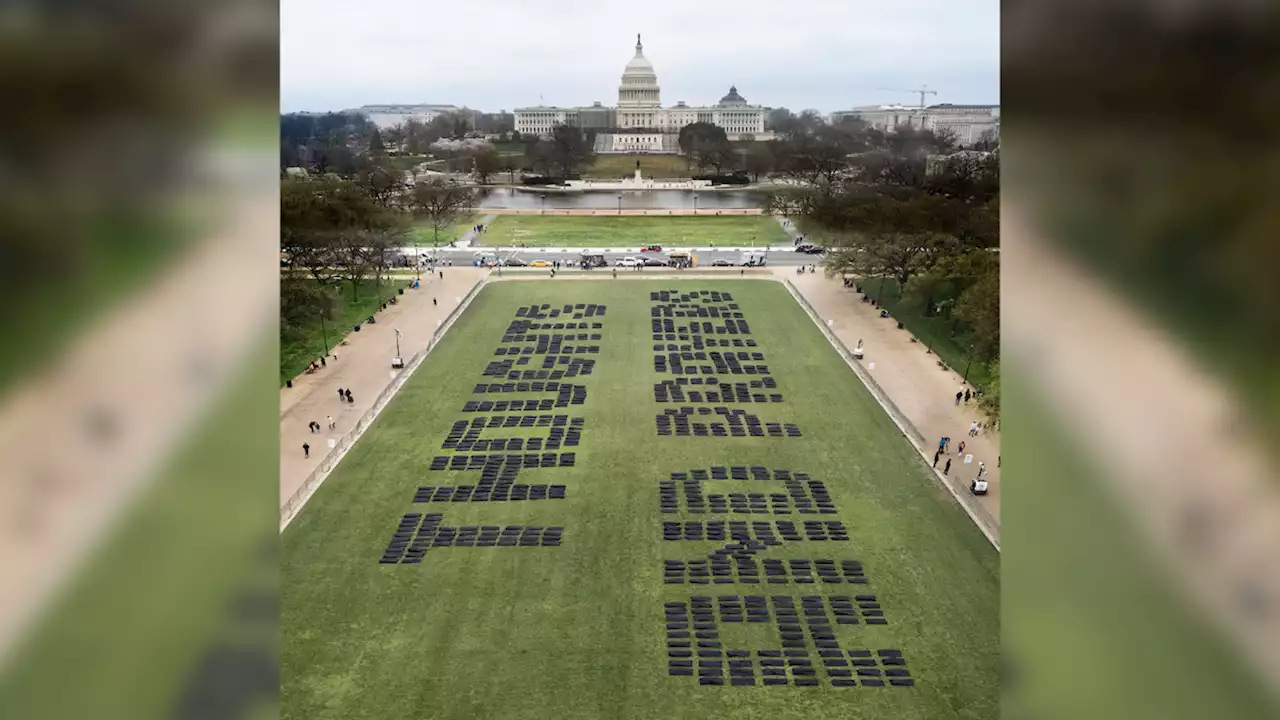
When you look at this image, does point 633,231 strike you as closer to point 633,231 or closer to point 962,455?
point 633,231

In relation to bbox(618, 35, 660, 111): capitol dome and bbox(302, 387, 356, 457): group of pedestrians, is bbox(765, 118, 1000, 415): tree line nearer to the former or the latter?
bbox(302, 387, 356, 457): group of pedestrians

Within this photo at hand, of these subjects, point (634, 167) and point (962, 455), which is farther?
point (634, 167)

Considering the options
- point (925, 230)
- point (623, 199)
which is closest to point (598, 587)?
point (925, 230)

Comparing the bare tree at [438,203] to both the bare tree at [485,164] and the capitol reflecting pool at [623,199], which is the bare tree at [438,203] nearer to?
the capitol reflecting pool at [623,199]

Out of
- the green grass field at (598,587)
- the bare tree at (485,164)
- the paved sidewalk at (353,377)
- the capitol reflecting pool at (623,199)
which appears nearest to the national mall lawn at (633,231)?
the capitol reflecting pool at (623,199)

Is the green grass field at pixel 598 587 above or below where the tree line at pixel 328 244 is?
below
